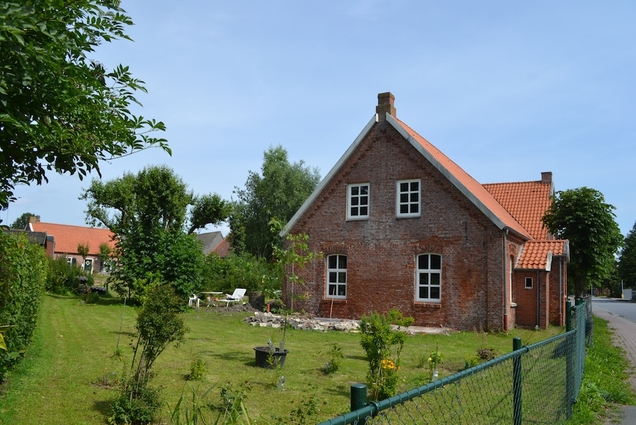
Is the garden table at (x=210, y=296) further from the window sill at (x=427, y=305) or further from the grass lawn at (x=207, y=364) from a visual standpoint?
the window sill at (x=427, y=305)

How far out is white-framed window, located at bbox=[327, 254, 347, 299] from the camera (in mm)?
22312

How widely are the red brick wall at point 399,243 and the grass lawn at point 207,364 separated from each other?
6.60 feet

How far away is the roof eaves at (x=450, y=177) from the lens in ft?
62.5

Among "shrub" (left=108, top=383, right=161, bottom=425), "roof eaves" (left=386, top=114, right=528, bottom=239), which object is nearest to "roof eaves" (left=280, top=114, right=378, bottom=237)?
"roof eaves" (left=386, top=114, right=528, bottom=239)

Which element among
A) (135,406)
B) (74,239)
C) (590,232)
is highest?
(74,239)

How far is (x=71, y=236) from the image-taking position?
66.1 m

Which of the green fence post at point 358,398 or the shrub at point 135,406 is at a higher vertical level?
the green fence post at point 358,398

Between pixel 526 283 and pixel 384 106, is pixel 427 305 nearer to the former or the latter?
pixel 526 283

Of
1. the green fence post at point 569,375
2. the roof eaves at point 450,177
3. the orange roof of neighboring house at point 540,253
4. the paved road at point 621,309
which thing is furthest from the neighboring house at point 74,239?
the green fence post at point 569,375

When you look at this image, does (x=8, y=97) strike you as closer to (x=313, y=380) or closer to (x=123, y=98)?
(x=123, y=98)

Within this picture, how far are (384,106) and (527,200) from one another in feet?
33.5

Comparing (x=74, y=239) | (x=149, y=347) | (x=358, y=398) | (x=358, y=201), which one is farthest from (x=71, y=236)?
(x=358, y=398)

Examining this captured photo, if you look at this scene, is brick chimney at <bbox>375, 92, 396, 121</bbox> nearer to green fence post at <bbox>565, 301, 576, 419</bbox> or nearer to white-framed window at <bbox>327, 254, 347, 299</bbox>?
white-framed window at <bbox>327, 254, 347, 299</bbox>

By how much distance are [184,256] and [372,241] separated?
8545 mm
